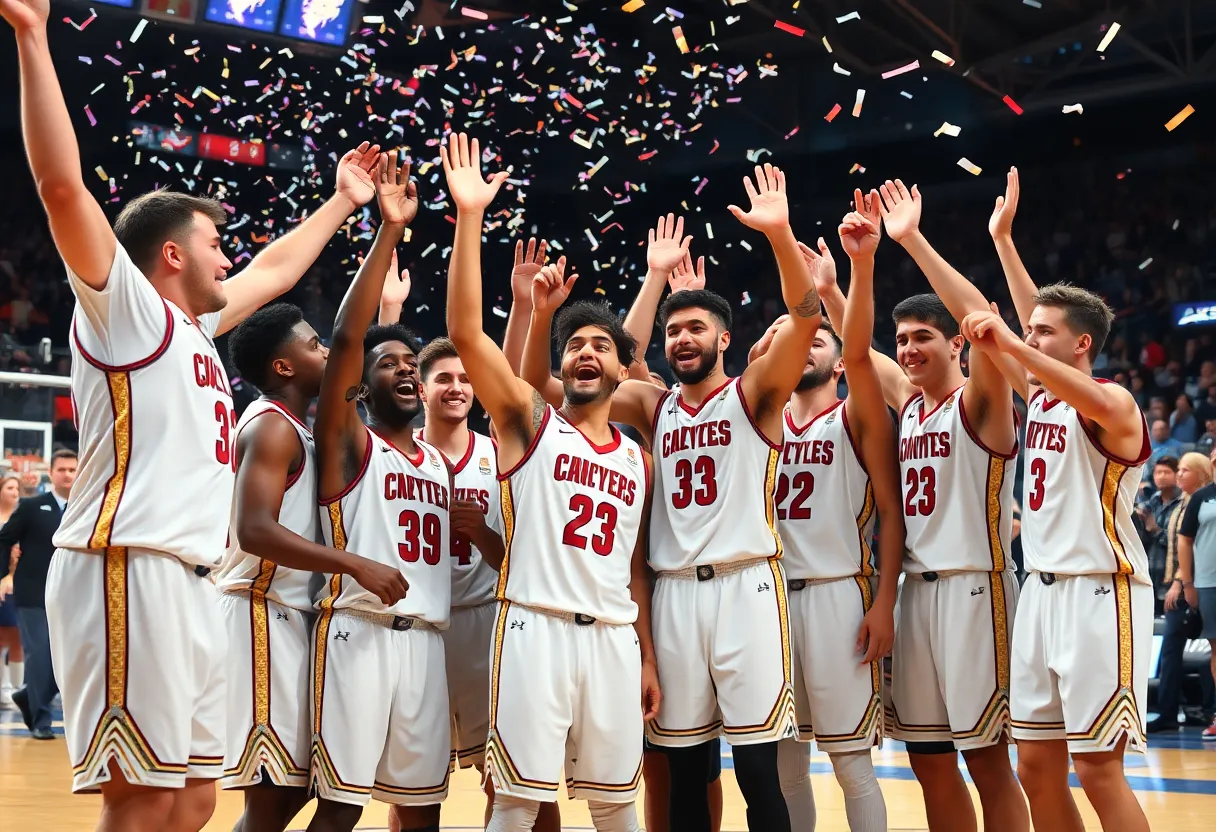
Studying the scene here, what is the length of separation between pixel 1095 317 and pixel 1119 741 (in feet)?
5.44

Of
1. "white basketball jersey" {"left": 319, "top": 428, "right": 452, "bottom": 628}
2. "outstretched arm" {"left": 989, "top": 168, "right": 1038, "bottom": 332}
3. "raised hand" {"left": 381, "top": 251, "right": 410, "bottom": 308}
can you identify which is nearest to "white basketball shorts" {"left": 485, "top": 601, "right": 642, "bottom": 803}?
"white basketball jersey" {"left": 319, "top": 428, "right": 452, "bottom": 628}

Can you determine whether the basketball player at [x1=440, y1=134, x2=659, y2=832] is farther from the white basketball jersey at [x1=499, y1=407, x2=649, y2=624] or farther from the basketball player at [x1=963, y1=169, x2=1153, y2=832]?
the basketball player at [x1=963, y1=169, x2=1153, y2=832]

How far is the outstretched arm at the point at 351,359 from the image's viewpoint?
4.90 meters

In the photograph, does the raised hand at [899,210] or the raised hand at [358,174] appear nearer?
the raised hand at [358,174]

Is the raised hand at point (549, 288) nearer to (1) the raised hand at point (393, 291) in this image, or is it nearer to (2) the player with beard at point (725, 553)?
(2) the player with beard at point (725, 553)

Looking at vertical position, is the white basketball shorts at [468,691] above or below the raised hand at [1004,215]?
below

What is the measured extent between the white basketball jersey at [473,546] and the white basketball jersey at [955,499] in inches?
69.9

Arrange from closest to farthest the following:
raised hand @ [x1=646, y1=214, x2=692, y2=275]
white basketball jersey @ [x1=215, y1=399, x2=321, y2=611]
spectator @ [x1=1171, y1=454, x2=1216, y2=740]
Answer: white basketball jersey @ [x1=215, y1=399, x2=321, y2=611]
raised hand @ [x1=646, y1=214, x2=692, y2=275]
spectator @ [x1=1171, y1=454, x2=1216, y2=740]

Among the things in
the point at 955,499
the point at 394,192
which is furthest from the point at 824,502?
the point at 394,192

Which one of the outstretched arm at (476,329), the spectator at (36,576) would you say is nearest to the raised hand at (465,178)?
the outstretched arm at (476,329)

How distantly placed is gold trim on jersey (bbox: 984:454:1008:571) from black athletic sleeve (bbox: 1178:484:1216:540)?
5958mm

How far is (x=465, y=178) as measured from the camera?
16.8ft

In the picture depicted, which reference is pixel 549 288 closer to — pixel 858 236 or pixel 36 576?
pixel 858 236

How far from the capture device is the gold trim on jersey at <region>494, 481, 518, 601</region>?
16.3ft
